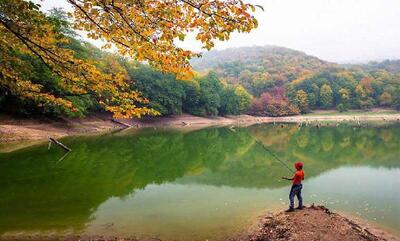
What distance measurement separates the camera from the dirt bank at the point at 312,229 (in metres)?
11.4

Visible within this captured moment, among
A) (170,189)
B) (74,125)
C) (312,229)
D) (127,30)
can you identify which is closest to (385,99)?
(74,125)

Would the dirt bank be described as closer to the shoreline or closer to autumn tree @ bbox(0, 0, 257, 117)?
autumn tree @ bbox(0, 0, 257, 117)

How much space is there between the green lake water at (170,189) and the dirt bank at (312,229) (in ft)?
3.16

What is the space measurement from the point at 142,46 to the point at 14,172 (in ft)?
64.5

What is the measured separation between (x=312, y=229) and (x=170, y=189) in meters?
10.7

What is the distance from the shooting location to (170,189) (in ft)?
68.3

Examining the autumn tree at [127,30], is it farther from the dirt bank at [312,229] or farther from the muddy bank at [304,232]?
the dirt bank at [312,229]

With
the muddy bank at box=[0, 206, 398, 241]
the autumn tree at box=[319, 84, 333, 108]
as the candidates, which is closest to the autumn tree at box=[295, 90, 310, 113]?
the autumn tree at box=[319, 84, 333, 108]

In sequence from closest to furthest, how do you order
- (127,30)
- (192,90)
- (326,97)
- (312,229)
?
(127,30) → (312,229) → (192,90) → (326,97)

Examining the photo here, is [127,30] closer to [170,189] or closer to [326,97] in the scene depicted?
[170,189]

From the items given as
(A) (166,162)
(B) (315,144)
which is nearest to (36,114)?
(A) (166,162)

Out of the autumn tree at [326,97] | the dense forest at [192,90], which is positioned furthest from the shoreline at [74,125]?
the autumn tree at [326,97]

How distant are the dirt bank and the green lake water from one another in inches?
38.0

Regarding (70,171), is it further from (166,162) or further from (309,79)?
(309,79)
